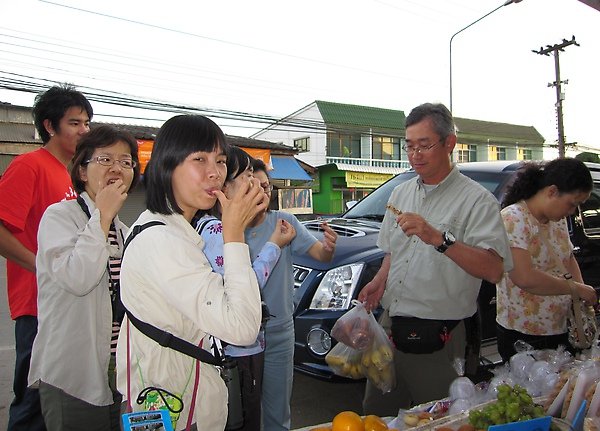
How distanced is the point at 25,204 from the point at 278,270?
4.68 ft

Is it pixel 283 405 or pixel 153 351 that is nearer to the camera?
pixel 153 351

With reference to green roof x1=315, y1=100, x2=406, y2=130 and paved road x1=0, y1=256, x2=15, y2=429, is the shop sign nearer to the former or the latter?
green roof x1=315, y1=100, x2=406, y2=130

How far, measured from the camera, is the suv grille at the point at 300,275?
11.6 feet

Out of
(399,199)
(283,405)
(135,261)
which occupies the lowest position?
(283,405)

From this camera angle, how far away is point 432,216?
99.5 inches

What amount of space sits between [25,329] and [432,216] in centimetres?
232

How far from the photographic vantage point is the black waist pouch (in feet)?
7.73

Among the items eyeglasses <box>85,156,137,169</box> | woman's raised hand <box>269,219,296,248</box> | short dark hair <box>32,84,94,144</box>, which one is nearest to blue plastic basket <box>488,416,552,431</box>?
woman's raised hand <box>269,219,296,248</box>

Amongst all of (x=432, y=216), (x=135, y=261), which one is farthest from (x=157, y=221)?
(x=432, y=216)

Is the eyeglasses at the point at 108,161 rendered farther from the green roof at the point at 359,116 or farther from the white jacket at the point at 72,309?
the green roof at the point at 359,116

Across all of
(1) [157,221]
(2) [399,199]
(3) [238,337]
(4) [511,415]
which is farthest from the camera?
(2) [399,199]

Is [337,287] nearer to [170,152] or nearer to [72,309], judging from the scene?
[72,309]

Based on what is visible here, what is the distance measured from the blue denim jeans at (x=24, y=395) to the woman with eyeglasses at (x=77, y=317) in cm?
44

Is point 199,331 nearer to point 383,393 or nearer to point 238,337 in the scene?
point 238,337
